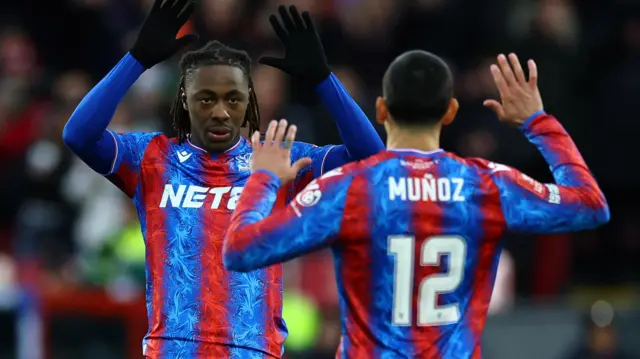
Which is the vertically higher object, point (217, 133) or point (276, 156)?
point (217, 133)

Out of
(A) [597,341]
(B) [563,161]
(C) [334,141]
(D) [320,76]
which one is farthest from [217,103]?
(A) [597,341]

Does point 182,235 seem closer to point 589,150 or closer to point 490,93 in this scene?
point 490,93

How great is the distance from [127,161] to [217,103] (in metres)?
0.47

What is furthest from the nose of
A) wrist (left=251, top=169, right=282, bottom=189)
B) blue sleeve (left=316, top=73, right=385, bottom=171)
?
wrist (left=251, top=169, right=282, bottom=189)

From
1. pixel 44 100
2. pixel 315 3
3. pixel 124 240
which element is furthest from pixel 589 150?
pixel 44 100

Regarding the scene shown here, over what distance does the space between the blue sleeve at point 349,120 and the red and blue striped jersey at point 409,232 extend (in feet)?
2.77

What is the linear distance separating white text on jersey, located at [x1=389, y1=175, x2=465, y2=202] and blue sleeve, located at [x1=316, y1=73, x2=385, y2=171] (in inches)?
37.6

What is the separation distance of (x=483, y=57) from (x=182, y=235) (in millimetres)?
7529

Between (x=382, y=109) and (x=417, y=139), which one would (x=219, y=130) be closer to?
(x=382, y=109)

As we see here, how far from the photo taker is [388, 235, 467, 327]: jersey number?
445 cm

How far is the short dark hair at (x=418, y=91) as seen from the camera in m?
4.53

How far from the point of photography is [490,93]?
11867 millimetres

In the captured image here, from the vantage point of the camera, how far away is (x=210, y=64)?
5523 mm

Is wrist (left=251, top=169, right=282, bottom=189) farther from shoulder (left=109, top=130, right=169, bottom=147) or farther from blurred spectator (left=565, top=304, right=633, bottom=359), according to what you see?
blurred spectator (left=565, top=304, right=633, bottom=359)
